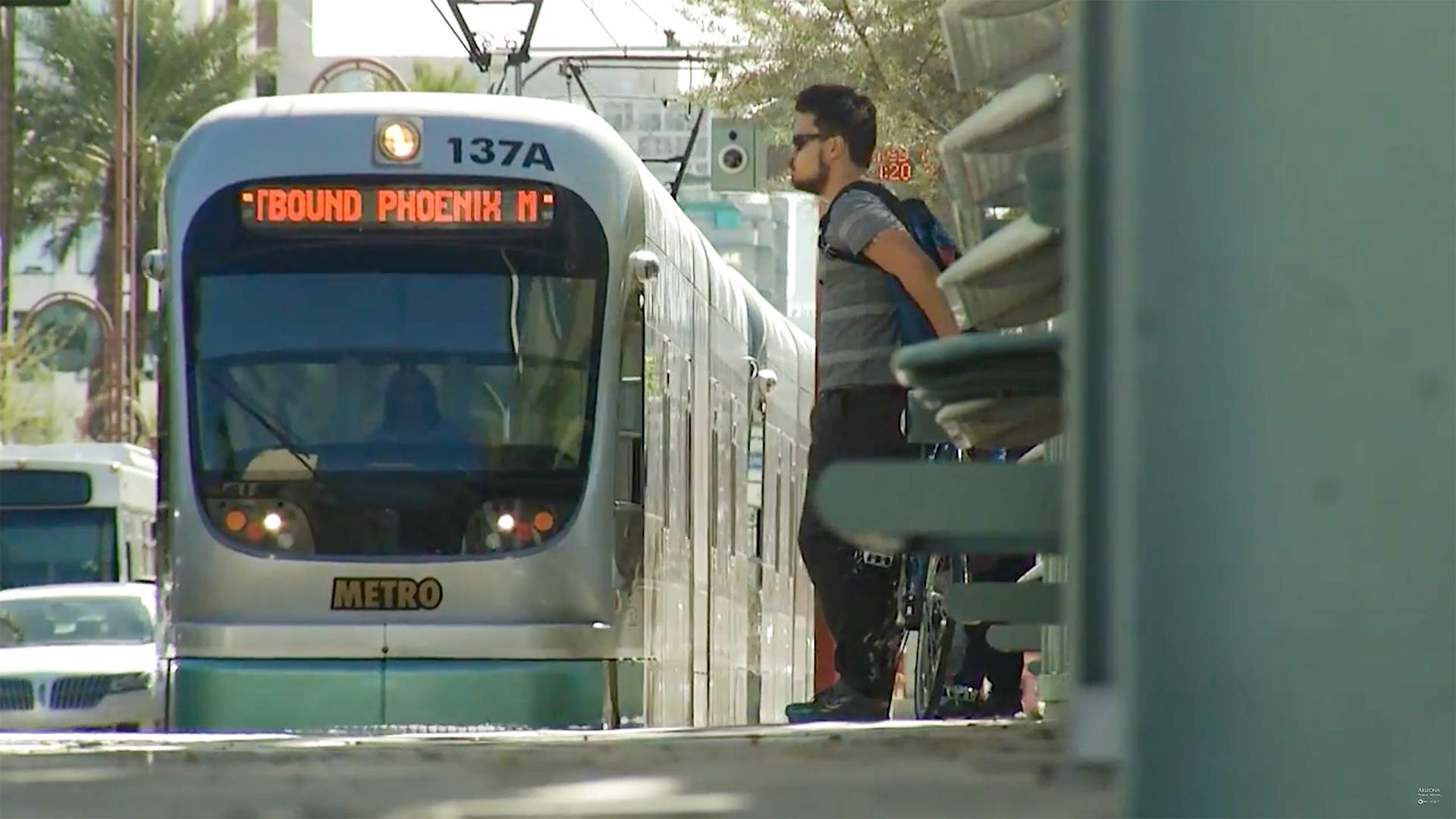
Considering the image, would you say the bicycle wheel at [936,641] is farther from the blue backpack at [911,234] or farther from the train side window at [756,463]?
the train side window at [756,463]

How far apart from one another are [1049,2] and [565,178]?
21.2 feet

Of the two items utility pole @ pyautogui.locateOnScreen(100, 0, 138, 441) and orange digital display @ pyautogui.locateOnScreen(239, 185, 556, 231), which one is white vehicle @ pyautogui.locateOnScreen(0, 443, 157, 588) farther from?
utility pole @ pyautogui.locateOnScreen(100, 0, 138, 441)

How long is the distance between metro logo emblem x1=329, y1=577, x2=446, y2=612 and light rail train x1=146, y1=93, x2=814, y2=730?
0.01m

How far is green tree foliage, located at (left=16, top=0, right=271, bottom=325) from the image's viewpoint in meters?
39.8

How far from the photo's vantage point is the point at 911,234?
6883mm

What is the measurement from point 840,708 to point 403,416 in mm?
3810

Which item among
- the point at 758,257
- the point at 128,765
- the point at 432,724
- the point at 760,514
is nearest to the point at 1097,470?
the point at 128,765

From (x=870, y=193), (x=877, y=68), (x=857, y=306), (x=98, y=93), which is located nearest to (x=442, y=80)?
(x=98, y=93)

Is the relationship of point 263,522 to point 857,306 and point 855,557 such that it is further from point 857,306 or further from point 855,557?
point 857,306

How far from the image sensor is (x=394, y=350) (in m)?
10.0

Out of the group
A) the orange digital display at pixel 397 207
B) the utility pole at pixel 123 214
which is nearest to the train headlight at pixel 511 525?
the orange digital display at pixel 397 207

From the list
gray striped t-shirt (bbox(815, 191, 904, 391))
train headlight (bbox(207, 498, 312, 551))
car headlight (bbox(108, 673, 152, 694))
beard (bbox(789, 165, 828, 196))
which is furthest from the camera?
car headlight (bbox(108, 673, 152, 694))

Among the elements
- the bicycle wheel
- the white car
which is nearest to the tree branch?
the white car

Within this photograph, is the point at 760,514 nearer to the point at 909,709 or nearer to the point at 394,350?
the point at 394,350
